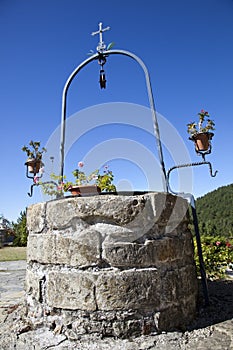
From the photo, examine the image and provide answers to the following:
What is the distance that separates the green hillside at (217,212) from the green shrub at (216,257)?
355 cm

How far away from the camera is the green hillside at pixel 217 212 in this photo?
26.5 feet

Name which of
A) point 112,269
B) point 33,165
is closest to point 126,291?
point 112,269

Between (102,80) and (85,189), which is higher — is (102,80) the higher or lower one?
the higher one

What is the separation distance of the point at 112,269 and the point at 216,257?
7.64 ft

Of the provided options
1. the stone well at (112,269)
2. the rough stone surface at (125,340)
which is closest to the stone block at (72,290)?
the stone well at (112,269)

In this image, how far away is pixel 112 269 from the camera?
191 centimetres

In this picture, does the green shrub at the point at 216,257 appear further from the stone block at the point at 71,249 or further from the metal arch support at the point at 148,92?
the stone block at the point at 71,249

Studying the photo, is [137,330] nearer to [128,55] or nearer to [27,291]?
[27,291]

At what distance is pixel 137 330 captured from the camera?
6.12ft

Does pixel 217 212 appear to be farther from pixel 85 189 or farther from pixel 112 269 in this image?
pixel 112 269

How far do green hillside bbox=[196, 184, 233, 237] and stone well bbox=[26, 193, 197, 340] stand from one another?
5.78 meters

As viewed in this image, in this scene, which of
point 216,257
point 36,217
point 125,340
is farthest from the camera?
point 216,257

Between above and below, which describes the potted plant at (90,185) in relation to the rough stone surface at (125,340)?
above

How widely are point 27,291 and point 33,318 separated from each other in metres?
0.24
